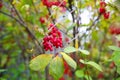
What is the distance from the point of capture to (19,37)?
3270 millimetres

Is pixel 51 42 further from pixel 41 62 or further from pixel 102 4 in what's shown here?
pixel 102 4

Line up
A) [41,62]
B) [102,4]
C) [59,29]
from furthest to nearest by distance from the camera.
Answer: [59,29] < [102,4] < [41,62]

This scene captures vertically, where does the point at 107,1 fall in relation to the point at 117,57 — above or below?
above

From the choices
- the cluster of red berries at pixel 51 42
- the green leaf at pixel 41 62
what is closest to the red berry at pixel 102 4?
the cluster of red berries at pixel 51 42

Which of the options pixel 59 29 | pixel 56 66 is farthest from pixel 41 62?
pixel 59 29

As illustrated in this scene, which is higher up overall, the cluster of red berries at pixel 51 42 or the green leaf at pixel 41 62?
the cluster of red berries at pixel 51 42

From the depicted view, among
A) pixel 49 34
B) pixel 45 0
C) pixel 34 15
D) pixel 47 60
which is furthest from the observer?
pixel 34 15

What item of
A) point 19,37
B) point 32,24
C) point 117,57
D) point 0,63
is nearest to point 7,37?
point 19,37

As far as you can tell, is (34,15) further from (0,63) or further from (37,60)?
(37,60)

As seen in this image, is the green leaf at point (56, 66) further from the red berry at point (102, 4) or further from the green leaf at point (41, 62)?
the red berry at point (102, 4)

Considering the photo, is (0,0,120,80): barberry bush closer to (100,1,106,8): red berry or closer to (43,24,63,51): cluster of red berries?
Result: (100,1,106,8): red berry

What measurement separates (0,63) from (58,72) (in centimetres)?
205

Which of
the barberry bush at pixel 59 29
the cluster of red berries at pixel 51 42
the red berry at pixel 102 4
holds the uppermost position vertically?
the red berry at pixel 102 4

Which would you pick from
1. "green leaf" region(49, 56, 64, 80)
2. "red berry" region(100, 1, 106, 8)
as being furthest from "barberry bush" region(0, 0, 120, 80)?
"green leaf" region(49, 56, 64, 80)
